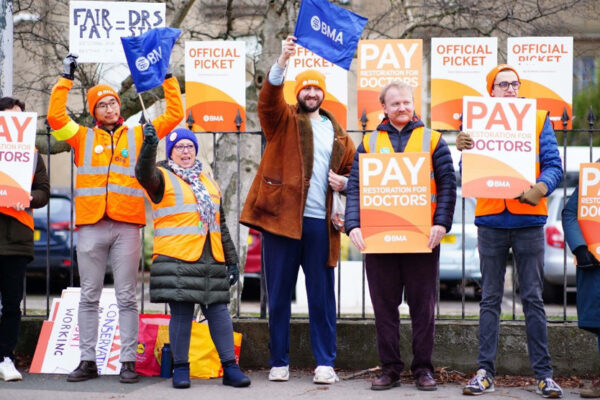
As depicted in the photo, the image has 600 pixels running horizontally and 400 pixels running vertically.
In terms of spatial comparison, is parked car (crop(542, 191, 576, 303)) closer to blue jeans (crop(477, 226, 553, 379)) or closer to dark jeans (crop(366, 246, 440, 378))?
blue jeans (crop(477, 226, 553, 379))

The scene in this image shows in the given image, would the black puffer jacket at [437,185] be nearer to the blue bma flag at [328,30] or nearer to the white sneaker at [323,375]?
the blue bma flag at [328,30]

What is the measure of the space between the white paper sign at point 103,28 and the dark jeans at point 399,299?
2.66 meters

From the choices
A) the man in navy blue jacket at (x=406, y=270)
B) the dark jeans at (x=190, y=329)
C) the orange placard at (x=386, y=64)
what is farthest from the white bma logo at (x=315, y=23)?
the dark jeans at (x=190, y=329)

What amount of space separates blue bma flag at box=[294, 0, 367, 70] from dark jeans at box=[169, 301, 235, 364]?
192cm

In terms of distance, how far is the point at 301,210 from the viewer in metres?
6.23

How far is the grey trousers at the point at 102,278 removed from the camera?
6.33 metres

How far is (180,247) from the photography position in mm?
6164

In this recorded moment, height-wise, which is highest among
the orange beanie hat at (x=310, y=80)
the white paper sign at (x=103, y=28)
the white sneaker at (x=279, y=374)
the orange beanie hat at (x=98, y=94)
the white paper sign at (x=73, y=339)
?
the white paper sign at (x=103, y=28)

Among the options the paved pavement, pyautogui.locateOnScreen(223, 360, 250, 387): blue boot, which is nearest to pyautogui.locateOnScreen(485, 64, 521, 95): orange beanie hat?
the paved pavement

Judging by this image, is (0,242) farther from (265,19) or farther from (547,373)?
(265,19)

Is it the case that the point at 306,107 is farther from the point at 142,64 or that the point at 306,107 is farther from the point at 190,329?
the point at 190,329

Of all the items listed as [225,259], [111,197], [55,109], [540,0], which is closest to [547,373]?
[225,259]

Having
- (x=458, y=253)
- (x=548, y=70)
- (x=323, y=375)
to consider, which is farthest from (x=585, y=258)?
(x=458, y=253)

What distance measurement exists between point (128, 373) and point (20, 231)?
1301mm
